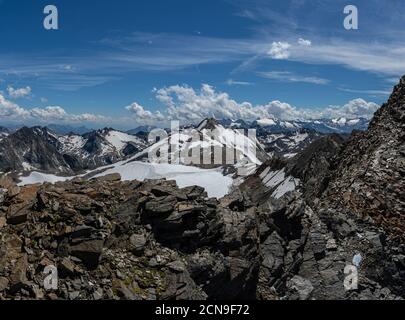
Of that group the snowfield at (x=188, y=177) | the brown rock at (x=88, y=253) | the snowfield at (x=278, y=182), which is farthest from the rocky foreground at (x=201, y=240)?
the snowfield at (x=188, y=177)

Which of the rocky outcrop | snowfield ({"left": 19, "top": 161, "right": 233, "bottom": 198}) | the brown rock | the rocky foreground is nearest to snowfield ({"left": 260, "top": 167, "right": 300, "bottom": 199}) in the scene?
snowfield ({"left": 19, "top": 161, "right": 233, "bottom": 198})

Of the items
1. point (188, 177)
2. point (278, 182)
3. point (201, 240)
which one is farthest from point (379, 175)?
point (188, 177)

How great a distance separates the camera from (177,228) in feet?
99.5

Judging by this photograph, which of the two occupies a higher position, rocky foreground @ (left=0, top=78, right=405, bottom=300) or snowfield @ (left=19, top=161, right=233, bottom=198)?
rocky foreground @ (left=0, top=78, right=405, bottom=300)

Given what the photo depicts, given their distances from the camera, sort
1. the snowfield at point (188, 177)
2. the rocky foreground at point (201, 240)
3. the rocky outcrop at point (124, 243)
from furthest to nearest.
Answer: the snowfield at point (188, 177), the rocky foreground at point (201, 240), the rocky outcrop at point (124, 243)

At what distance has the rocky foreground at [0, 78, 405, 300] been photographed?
25.4m

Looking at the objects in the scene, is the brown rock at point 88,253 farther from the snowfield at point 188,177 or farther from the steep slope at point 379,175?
the snowfield at point 188,177

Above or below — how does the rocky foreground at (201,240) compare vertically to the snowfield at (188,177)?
above

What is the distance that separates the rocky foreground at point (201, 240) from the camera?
2538cm

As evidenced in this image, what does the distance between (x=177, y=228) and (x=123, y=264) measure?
16.5ft

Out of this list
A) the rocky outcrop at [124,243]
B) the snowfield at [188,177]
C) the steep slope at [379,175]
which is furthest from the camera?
the snowfield at [188,177]

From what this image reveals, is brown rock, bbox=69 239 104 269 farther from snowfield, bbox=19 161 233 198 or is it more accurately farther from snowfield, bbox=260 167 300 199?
snowfield, bbox=19 161 233 198

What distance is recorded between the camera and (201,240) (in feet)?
101

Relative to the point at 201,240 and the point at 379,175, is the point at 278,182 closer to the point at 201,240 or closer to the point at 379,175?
the point at 379,175
